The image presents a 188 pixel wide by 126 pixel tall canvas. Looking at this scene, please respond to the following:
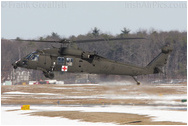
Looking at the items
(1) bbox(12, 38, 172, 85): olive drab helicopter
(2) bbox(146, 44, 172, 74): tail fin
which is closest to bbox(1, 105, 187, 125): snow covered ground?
(2) bbox(146, 44, 172, 74): tail fin

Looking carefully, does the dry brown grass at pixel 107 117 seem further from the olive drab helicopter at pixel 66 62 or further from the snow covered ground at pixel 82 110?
the olive drab helicopter at pixel 66 62

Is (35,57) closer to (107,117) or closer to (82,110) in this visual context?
(107,117)

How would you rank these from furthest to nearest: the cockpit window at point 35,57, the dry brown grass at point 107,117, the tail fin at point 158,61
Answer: the dry brown grass at point 107,117 < the tail fin at point 158,61 < the cockpit window at point 35,57

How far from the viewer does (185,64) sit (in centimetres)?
14325

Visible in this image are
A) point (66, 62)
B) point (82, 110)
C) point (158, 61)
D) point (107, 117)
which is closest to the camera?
point (66, 62)

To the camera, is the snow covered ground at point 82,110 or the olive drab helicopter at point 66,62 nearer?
the olive drab helicopter at point 66,62

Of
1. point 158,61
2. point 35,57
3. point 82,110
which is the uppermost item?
point 35,57

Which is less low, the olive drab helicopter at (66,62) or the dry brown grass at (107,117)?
the olive drab helicopter at (66,62)

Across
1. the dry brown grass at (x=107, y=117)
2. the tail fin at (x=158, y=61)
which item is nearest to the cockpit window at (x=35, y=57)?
the tail fin at (x=158, y=61)

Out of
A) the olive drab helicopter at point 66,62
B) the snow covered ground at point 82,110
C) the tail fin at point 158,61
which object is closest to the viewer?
the olive drab helicopter at point 66,62

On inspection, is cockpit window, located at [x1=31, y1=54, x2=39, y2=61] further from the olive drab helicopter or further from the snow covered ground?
the snow covered ground

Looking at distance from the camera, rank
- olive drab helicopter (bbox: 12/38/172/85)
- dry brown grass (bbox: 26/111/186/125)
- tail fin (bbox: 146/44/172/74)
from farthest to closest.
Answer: dry brown grass (bbox: 26/111/186/125), tail fin (bbox: 146/44/172/74), olive drab helicopter (bbox: 12/38/172/85)

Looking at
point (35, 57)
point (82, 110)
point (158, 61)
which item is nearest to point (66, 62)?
point (35, 57)

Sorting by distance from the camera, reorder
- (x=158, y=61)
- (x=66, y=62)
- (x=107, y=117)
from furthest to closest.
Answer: (x=107, y=117) → (x=158, y=61) → (x=66, y=62)
